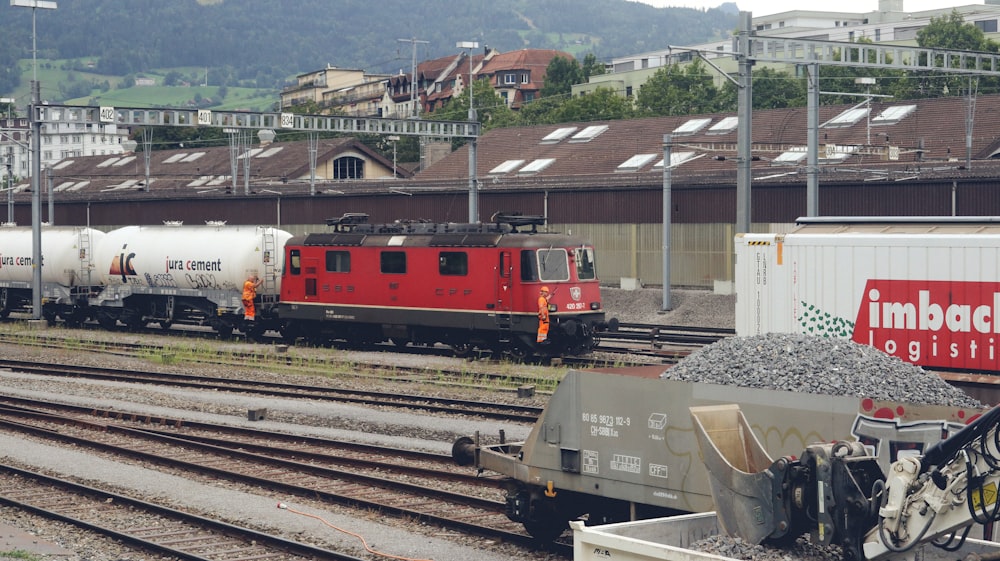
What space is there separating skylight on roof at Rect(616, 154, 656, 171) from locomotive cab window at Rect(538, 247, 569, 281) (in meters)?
26.2

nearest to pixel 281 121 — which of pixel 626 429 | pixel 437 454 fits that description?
pixel 437 454

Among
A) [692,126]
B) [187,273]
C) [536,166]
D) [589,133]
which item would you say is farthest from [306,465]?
[589,133]

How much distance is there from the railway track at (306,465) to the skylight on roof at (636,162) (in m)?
35.7

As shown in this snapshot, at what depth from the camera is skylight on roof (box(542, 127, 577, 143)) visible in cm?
6266

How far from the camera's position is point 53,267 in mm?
41688

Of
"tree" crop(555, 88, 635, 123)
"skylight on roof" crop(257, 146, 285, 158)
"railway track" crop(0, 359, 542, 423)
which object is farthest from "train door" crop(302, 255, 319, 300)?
"tree" crop(555, 88, 635, 123)

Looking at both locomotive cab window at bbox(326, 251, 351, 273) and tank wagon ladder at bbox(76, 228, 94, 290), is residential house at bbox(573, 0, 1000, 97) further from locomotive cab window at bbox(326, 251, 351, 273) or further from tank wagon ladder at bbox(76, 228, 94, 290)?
locomotive cab window at bbox(326, 251, 351, 273)

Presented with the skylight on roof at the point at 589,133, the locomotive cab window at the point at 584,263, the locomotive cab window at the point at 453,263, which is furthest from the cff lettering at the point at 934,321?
the skylight on roof at the point at 589,133

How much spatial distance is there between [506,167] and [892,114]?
19.0 metres

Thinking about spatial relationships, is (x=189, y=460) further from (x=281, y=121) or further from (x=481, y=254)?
(x=281, y=121)

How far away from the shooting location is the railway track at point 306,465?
46.5ft

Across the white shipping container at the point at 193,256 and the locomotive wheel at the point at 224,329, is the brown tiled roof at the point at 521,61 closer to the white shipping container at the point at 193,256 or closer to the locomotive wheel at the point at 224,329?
the white shipping container at the point at 193,256

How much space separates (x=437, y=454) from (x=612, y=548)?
920 cm

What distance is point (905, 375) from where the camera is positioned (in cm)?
959
